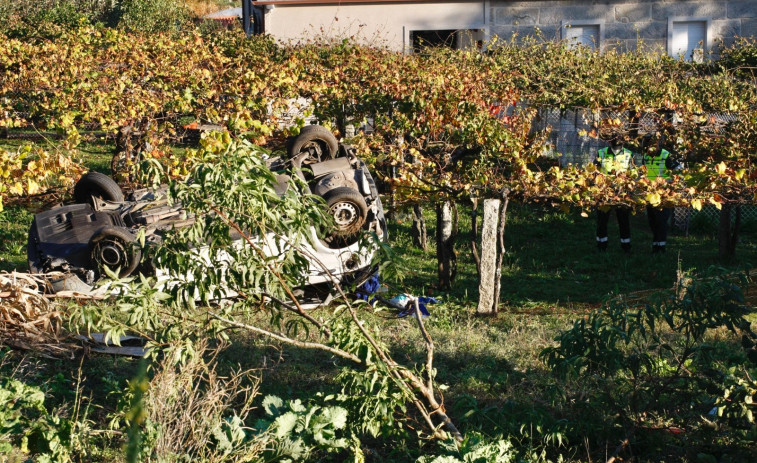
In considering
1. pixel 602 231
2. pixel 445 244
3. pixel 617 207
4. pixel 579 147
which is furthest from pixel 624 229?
pixel 445 244

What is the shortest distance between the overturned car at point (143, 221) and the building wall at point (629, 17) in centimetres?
1213

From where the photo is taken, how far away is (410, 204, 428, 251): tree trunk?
12.4m

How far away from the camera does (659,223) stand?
1193cm

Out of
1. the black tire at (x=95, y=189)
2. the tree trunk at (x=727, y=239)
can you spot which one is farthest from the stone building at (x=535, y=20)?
the black tire at (x=95, y=189)

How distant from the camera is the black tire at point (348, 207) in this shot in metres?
9.74

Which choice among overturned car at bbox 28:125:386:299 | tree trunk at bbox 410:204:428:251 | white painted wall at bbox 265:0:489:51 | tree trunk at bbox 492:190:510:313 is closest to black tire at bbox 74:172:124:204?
overturned car at bbox 28:125:386:299

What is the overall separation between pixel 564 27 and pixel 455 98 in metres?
11.1

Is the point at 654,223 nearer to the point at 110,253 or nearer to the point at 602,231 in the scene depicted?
the point at 602,231

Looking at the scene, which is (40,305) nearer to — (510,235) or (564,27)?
(510,235)

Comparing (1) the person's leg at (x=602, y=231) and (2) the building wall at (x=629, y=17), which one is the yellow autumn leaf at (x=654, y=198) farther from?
(2) the building wall at (x=629, y=17)

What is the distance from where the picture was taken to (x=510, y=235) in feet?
43.1

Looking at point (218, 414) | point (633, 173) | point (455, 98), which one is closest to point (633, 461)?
point (218, 414)

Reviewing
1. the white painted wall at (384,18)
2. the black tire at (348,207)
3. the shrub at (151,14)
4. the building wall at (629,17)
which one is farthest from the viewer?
the shrub at (151,14)

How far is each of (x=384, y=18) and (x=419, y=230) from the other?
36.1ft
